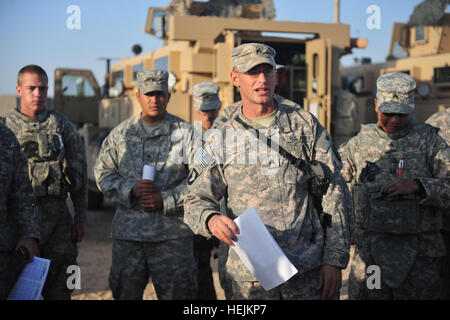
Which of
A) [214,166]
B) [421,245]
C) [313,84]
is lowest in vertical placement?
[421,245]

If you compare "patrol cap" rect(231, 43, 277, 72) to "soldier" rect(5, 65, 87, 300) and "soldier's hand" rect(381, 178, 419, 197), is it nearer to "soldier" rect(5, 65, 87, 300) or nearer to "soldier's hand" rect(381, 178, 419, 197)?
"soldier's hand" rect(381, 178, 419, 197)

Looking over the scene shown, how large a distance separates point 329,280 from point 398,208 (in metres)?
1.25

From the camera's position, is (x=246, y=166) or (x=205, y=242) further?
(x=205, y=242)

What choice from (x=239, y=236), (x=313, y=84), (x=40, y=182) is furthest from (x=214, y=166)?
(x=313, y=84)

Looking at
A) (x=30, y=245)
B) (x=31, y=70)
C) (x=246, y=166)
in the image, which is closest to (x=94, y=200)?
(x=31, y=70)

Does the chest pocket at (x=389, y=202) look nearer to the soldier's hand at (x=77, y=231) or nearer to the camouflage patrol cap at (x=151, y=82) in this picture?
the camouflage patrol cap at (x=151, y=82)

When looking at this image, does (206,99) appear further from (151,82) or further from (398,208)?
(398,208)

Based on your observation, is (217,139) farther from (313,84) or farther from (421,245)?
(313,84)

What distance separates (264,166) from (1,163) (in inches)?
49.8

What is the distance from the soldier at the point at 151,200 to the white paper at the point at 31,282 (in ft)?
3.20

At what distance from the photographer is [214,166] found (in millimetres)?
2539

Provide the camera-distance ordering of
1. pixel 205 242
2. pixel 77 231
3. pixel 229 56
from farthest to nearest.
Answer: pixel 229 56 < pixel 205 242 < pixel 77 231

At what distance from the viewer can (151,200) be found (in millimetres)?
3471

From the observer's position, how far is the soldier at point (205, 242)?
175 inches
